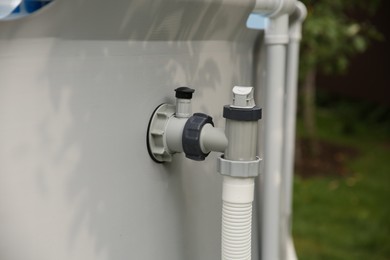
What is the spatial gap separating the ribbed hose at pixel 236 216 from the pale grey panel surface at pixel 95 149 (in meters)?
0.20

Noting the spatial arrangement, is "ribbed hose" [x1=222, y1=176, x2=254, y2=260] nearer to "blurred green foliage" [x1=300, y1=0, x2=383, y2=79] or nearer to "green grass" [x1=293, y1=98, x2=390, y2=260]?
"green grass" [x1=293, y1=98, x2=390, y2=260]

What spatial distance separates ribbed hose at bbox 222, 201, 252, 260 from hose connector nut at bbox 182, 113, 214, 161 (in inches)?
5.9

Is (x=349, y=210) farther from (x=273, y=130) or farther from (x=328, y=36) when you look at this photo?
(x=273, y=130)

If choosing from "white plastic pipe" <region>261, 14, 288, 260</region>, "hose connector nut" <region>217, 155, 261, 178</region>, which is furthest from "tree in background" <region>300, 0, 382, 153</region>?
"hose connector nut" <region>217, 155, 261, 178</region>

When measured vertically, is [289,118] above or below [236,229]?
above

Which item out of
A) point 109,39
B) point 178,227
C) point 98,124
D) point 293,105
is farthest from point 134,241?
point 293,105

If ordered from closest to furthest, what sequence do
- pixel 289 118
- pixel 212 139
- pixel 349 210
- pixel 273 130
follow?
pixel 212 139
pixel 273 130
pixel 289 118
pixel 349 210

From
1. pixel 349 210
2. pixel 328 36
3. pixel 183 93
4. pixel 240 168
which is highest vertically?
pixel 328 36

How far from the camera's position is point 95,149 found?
1.47m

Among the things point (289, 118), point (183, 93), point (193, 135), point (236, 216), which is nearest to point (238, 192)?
point (236, 216)

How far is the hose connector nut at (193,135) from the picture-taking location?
161 cm

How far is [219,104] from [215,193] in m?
0.28

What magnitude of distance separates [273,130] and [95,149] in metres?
0.83

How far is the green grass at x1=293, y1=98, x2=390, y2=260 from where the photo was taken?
185 inches
